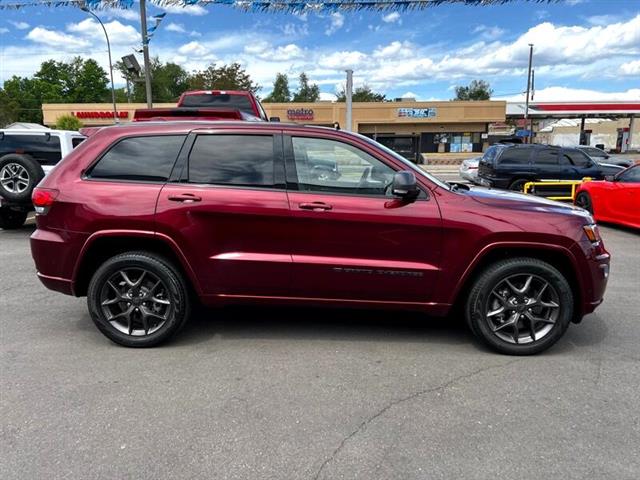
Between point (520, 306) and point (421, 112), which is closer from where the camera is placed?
point (520, 306)

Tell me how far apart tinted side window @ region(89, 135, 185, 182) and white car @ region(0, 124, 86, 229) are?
4812mm

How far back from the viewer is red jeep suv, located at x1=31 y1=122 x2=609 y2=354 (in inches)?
149

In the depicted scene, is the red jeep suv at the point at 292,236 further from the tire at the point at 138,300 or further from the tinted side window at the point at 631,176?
the tinted side window at the point at 631,176

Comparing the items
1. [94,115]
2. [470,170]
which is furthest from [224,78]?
[470,170]

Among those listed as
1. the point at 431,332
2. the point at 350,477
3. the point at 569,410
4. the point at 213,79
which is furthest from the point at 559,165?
the point at 213,79

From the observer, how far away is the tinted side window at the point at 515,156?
13680 millimetres

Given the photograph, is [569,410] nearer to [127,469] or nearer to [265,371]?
[265,371]

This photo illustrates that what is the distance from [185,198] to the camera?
12.6 ft

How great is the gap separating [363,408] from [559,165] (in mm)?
13159

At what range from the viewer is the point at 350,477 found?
2.51m

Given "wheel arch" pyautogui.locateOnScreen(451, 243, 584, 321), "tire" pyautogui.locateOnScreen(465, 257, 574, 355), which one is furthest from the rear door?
"tire" pyautogui.locateOnScreen(465, 257, 574, 355)

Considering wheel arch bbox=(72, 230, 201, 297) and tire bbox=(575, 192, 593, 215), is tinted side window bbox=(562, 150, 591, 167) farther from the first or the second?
wheel arch bbox=(72, 230, 201, 297)

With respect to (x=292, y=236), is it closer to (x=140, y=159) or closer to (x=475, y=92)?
(x=140, y=159)

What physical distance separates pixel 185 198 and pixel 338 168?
1.23m
